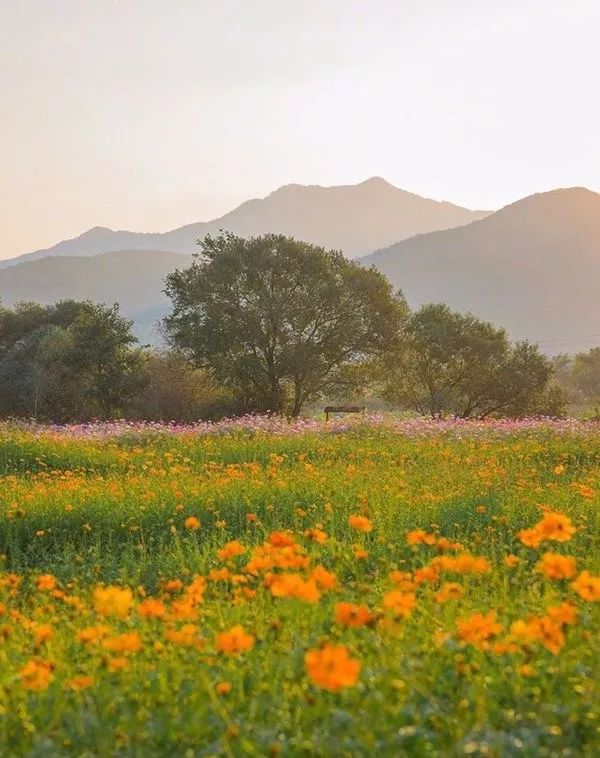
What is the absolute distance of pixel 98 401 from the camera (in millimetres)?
32094

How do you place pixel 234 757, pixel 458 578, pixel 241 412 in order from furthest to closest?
pixel 241 412, pixel 458 578, pixel 234 757

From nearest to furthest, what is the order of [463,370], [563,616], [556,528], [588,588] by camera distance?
[563,616] → [588,588] → [556,528] → [463,370]

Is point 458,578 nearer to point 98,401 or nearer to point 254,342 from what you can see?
point 254,342

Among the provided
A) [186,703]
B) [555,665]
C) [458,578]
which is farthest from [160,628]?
[458,578]

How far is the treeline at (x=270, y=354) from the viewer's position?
3062cm

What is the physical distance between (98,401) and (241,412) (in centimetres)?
590

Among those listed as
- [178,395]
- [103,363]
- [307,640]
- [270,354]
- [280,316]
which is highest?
[280,316]

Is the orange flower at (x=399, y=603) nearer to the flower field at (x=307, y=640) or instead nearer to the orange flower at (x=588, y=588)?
the flower field at (x=307, y=640)

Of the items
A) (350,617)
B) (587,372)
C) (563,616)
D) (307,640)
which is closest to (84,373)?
(307,640)

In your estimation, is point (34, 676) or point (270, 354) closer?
point (34, 676)

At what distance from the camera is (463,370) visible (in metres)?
33.4

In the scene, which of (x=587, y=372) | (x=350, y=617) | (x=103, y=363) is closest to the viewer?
(x=350, y=617)

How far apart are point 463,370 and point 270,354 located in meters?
8.11

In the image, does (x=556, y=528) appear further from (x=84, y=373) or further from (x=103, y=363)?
(x=84, y=373)
